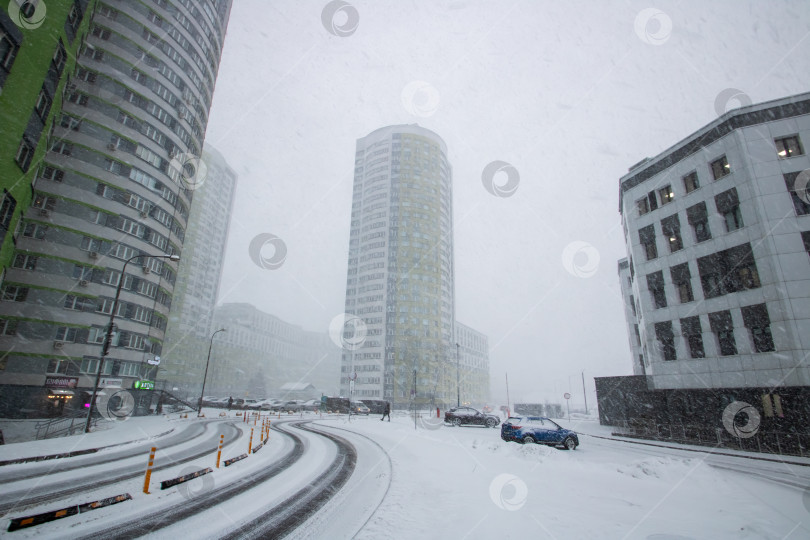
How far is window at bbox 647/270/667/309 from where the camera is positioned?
2905 cm

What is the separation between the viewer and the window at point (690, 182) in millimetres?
27409

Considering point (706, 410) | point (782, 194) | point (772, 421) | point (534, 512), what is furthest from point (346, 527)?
point (782, 194)

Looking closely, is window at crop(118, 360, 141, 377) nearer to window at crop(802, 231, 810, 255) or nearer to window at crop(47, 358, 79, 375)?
window at crop(47, 358, 79, 375)

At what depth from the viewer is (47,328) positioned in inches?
1191

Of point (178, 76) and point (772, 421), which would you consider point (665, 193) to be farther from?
point (178, 76)

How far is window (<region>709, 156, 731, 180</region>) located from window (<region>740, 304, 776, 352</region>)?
361 inches

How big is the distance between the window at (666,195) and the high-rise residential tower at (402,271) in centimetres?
6662

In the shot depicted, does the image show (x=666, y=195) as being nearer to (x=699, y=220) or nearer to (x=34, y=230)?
(x=699, y=220)

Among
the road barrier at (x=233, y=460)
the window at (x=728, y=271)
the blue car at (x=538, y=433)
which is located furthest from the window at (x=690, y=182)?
the road barrier at (x=233, y=460)

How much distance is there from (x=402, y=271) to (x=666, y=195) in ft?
250

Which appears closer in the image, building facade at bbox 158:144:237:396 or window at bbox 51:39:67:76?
window at bbox 51:39:67:76

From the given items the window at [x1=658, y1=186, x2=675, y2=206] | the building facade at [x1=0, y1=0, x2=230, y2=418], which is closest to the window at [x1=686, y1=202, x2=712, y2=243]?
the window at [x1=658, y1=186, x2=675, y2=206]

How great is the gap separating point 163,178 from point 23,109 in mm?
26019

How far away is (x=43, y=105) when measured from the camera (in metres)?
18.8
